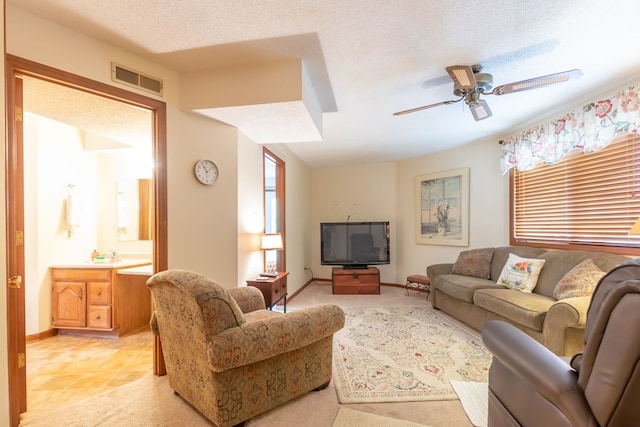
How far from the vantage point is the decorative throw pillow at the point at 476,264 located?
376 cm

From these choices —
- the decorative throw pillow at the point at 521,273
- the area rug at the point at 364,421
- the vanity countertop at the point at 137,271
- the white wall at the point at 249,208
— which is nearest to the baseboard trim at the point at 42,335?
the vanity countertop at the point at 137,271

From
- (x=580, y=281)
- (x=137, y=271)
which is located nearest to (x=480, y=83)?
(x=580, y=281)

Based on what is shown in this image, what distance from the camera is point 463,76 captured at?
208 centimetres

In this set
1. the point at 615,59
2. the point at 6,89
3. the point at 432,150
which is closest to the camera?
the point at 6,89

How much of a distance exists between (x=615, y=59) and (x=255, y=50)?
106 inches

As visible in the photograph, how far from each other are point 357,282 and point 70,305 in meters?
3.86

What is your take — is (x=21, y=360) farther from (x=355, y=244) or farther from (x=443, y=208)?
(x=443, y=208)

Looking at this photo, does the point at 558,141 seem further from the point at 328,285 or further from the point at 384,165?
the point at 328,285

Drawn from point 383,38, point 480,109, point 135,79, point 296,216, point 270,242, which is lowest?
point 270,242

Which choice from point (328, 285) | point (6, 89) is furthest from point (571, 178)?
point (6, 89)

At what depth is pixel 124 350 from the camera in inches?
112

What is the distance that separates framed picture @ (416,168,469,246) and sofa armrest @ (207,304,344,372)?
11.0 feet

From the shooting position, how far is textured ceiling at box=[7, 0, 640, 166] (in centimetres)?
165

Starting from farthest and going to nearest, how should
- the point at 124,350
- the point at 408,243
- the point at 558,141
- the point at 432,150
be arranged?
the point at 408,243 < the point at 432,150 < the point at 558,141 < the point at 124,350
